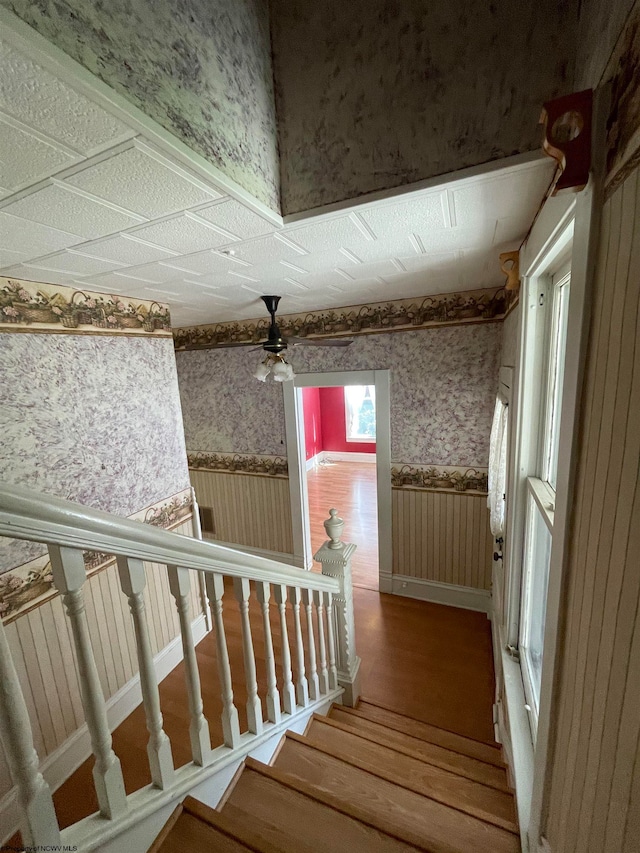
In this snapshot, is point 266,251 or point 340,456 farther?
point 340,456

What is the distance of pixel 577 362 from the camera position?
0.71m

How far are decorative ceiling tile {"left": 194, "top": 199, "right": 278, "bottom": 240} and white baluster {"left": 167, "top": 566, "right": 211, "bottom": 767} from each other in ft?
3.40

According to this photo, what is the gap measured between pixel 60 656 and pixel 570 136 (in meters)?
2.81

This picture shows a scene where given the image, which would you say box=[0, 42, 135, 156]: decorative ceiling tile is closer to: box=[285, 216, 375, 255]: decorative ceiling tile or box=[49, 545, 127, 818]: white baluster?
box=[285, 216, 375, 255]: decorative ceiling tile

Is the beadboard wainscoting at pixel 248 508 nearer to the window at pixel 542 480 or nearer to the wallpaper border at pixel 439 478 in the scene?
the wallpaper border at pixel 439 478

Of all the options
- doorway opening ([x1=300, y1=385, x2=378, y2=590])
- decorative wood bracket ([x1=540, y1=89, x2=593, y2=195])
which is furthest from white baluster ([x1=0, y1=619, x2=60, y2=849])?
doorway opening ([x1=300, y1=385, x2=378, y2=590])

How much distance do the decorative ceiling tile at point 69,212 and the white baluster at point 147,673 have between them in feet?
3.17

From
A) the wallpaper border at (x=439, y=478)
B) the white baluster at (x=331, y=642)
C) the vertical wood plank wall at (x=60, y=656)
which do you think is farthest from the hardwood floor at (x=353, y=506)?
the vertical wood plank wall at (x=60, y=656)

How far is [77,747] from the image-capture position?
1.87 meters

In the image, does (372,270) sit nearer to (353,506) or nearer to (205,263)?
(205,263)

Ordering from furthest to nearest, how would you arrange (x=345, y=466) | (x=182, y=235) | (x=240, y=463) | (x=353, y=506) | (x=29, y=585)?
1. (x=345, y=466)
2. (x=353, y=506)
3. (x=240, y=463)
4. (x=29, y=585)
5. (x=182, y=235)

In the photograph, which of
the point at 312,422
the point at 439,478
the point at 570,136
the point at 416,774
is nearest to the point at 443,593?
the point at 439,478

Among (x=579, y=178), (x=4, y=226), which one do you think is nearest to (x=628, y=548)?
(x=579, y=178)

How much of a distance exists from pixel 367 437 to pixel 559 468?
647cm
